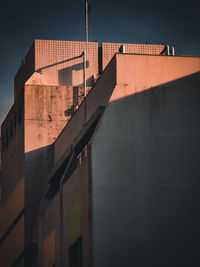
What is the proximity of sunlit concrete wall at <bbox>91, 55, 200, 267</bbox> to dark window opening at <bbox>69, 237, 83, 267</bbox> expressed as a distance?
2.73 meters

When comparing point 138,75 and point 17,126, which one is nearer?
point 138,75

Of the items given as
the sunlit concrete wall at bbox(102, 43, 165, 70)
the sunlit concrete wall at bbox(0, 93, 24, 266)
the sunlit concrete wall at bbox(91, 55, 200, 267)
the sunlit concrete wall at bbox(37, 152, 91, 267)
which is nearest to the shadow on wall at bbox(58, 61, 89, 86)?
the sunlit concrete wall at bbox(102, 43, 165, 70)

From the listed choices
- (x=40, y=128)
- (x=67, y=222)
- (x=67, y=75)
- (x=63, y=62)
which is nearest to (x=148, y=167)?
(x=67, y=222)

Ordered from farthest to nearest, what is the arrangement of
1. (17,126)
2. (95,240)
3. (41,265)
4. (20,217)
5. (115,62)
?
(17,126) < (20,217) < (41,265) < (115,62) < (95,240)

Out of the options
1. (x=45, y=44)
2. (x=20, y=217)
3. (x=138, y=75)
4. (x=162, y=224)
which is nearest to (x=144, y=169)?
(x=162, y=224)

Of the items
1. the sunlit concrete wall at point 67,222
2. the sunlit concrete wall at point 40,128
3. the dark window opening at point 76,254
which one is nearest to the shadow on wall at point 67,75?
the sunlit concrete wall at point 40,128

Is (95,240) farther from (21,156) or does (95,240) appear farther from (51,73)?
(51,73)

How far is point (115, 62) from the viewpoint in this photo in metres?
27.2

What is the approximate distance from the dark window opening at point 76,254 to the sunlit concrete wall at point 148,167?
2.73 meters

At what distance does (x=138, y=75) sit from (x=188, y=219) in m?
6.61

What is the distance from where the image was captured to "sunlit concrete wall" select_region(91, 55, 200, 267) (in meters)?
25.7

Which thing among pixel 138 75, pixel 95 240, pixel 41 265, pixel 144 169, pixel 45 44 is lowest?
pixel 41 265

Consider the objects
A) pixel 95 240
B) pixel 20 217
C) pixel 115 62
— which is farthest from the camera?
pixel 20 217

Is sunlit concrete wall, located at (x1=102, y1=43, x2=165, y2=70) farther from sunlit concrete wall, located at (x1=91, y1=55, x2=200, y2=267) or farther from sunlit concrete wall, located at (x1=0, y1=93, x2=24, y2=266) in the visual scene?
sunlit concrete wall, located at (x1=91, y1=55, x2=200, y2=267)
